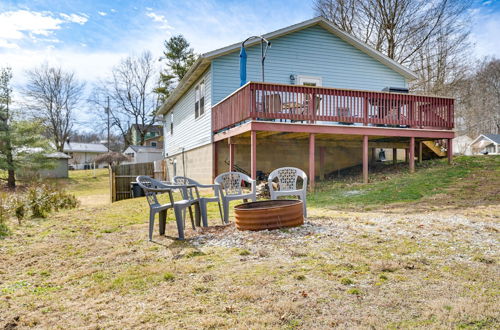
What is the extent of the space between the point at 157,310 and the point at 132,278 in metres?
0.84

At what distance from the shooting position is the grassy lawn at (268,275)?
226 cm

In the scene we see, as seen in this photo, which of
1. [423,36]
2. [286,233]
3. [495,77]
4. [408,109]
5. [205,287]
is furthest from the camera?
[495,77]

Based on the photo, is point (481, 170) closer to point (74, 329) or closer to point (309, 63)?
point (309, 63)

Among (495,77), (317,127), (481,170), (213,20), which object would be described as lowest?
(481,170)

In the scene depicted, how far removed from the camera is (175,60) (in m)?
34.8

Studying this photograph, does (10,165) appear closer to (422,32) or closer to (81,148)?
(422,32)

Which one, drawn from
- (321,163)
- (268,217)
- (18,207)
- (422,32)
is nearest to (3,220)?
(18,207)

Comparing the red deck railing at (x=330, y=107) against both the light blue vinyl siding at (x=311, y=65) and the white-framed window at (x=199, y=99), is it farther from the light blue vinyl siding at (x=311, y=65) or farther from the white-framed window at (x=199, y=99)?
the white-framed window at (x=199, y=99)

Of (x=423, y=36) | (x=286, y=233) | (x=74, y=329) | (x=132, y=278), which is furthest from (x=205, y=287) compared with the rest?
(x=423, y=36)

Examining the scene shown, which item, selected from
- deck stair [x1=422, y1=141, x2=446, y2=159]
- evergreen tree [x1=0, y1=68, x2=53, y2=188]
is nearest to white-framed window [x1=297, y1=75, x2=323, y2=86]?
deck stair [x1=422, y1=141, x2=446, y2=159]

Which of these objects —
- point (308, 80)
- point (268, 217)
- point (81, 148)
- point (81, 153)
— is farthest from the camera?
point (81, 153)

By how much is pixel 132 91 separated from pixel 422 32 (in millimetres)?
28824

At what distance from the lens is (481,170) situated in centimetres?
990

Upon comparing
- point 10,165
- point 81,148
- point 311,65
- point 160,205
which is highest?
point 311,65
